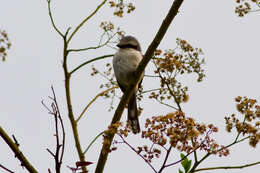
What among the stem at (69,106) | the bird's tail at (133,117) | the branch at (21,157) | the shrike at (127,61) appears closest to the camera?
the branch at (21,157)

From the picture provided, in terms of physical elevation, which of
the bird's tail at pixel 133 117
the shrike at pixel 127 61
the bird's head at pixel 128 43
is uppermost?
the bird's head at pixel 128 43

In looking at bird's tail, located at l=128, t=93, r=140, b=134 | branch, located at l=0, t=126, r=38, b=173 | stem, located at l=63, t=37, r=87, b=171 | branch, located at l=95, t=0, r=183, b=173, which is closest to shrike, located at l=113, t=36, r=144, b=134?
bird's tail, located at l=128, t=93, r=140, b=134

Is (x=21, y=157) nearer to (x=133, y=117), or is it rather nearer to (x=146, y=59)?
(x=146, y=59)

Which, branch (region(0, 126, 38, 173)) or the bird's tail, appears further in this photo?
the bird's tail

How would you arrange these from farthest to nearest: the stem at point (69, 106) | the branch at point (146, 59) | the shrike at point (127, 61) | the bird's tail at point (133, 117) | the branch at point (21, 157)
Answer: the shrike at point (127, 61)
the bird's tail at point (133, 117)
the stem at point (69, 106)
the branch at point (146, 59)
the branch at point (21, 157)

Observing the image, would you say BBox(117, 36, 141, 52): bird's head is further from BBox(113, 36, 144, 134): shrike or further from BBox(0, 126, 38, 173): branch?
BBox(0, 126, 38, 173): branch

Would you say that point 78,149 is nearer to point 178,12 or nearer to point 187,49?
point 178,12

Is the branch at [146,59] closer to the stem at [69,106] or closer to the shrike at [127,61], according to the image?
the stem at [69,106]

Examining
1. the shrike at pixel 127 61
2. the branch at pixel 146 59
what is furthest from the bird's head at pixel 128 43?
the branch at pixel 146 59

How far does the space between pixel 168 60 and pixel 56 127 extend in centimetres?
210

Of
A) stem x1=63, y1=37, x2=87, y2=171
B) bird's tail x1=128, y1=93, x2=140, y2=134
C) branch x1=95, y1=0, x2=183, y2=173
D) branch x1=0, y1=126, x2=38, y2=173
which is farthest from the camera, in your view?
bird's tail x1=128, y1=93, x2=140, y2=134

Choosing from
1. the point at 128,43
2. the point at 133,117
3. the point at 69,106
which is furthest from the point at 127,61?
the point at 69,106

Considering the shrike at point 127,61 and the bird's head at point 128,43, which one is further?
the bird's head at point 128,43

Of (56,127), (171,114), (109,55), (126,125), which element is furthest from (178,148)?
(109,55)
